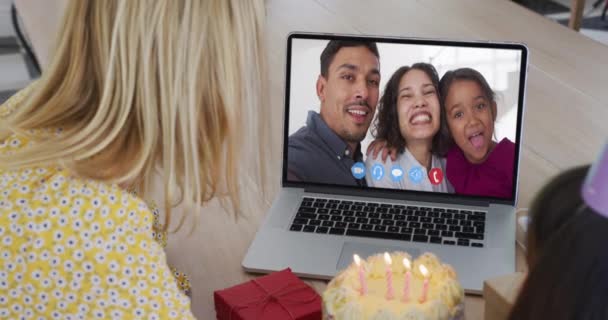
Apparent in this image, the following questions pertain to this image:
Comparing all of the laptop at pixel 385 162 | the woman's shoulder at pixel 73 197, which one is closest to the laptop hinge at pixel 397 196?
the laptop at pixel 385 162

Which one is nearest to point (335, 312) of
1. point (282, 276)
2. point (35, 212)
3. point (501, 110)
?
point (282, 276)

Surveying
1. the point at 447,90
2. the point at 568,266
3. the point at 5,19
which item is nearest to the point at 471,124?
the point at 447,90

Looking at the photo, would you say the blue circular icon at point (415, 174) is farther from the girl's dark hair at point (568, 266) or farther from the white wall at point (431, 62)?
the girl's dark hair at point (568, 266)

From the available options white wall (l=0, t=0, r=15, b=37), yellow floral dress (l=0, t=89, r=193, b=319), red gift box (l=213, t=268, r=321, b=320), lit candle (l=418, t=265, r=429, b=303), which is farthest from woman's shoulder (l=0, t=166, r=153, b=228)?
white wall (l=0, t=0, r=15, b=37)

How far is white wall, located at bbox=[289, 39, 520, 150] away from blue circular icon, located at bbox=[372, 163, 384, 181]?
4 cm

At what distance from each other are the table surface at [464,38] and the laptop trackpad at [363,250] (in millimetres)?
54

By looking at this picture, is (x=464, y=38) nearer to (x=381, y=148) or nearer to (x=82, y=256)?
(x=381, y=148)

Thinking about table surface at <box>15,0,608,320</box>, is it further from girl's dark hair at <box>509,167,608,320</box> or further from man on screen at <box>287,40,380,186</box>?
girl's dark hair at <box>509,167,608,320</box>

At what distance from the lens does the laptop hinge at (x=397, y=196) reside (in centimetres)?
118

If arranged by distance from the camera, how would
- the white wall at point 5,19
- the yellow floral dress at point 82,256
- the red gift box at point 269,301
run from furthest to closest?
the white wall at point 5,19
the red gift box at point 269,301
the yellow floral dress at point 82,256

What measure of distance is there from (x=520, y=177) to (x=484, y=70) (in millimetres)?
221

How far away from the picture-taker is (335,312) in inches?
32.3

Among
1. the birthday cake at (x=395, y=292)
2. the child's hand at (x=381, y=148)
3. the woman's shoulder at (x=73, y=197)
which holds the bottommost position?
the birthday cake at (x=395, y=292)

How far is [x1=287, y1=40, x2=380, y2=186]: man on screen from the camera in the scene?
1195 millimetres
